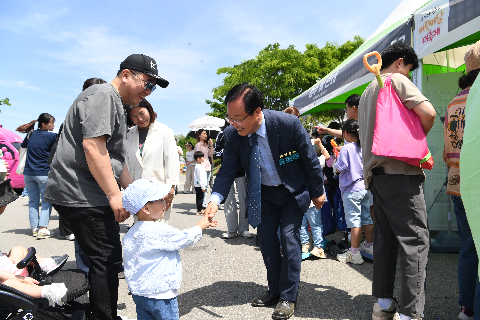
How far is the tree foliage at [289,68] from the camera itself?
69.6 feet

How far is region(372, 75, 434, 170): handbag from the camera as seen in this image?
2189mm

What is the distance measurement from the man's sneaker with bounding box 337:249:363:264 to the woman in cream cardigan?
216 cm

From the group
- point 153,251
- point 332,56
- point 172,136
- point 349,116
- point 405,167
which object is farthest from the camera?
point 332,56

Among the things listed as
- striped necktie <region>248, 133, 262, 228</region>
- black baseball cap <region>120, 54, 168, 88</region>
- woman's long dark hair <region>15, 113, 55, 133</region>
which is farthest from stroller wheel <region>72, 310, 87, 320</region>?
woman's long dark hair <region>15, 113, 55, 133</region>

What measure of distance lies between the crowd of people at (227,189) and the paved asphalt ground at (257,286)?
0.23m

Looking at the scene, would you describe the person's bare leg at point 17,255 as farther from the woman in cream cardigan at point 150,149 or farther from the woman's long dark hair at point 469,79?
the woman's long dark hair at point 469,79

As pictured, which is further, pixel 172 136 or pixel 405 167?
pixel 172 136

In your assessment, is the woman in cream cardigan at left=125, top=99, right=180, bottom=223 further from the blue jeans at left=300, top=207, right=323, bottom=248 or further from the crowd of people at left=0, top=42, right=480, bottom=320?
the blue jeans at left=300, top=207, right=323, bottom=248

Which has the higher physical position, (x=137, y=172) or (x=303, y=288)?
(x=137, y=172)

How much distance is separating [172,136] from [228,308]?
69.3 inches

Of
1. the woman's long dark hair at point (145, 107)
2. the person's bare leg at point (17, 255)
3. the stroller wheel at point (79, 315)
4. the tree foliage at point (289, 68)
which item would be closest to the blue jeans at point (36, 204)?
the woman's long dark hair at point (145, 107)

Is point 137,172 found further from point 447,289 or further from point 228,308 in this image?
point 447,289

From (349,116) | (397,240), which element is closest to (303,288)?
(397,240)

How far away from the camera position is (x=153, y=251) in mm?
1926
